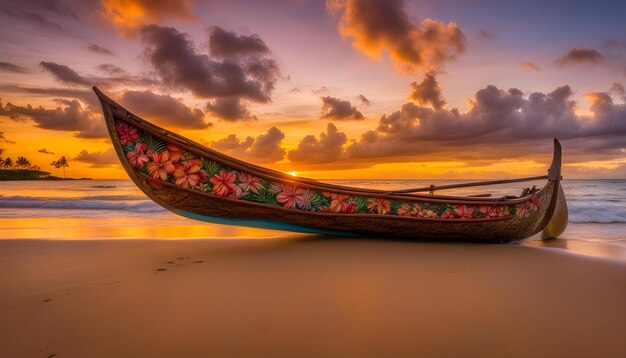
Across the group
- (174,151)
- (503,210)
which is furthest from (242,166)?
(503,210)

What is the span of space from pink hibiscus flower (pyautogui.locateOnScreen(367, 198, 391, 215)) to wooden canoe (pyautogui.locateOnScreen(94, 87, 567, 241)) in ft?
0.05

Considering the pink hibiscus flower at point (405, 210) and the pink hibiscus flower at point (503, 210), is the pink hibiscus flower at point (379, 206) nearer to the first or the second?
the pink hibiscus flower at point (405, 210)

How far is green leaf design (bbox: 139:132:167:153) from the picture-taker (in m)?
3.89

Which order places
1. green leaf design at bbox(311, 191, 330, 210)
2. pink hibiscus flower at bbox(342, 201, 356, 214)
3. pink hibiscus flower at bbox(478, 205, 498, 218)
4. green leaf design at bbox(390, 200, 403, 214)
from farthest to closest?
1. pink hibiscus flower at bbox(478, 205, 498, 218)
2. green leaf design at bbox(390, 200, 403, 214)
3. pink hibiscus flower at bbox(342, 201, 356, 214)
4. green leaf design at bbox(311, 191, 330, 210)

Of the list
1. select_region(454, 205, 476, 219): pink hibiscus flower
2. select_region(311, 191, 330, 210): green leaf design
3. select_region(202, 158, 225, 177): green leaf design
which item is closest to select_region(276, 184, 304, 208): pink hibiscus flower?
select_region(311, 191, 330, 210): green leaf design

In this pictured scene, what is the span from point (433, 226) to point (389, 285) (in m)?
2.31

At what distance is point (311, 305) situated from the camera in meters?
2.61

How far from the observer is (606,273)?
12.0 ft

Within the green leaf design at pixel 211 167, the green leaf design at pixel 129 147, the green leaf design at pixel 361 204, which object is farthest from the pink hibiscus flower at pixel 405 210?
the green leaf design at pixel 129 147

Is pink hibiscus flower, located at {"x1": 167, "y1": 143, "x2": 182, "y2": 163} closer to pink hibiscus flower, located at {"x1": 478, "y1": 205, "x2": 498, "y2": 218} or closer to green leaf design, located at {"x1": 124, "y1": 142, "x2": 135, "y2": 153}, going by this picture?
green leaf design, located at {"x1": 124, "y1": 142, "x2": 135, "y2": 153}

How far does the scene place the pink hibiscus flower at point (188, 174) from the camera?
4027 mm

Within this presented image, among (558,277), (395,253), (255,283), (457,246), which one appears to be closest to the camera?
(255,283)

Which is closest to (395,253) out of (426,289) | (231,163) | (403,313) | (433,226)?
(433,226)

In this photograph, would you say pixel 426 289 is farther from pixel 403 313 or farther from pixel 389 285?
pixel 403 313
